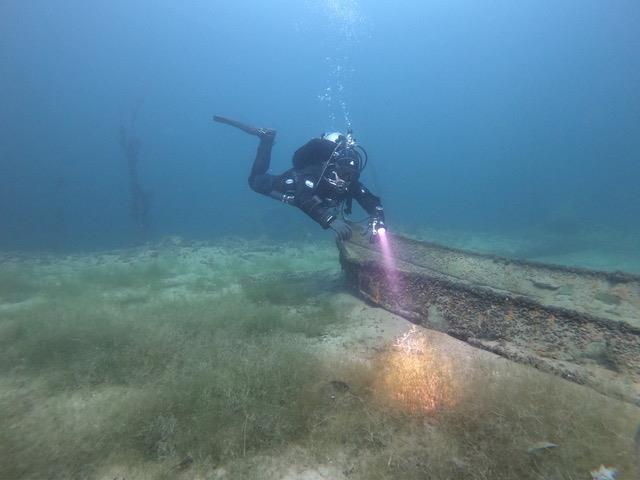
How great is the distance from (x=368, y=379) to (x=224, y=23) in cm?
14740

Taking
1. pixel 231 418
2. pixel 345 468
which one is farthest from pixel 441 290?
pixel 231 418

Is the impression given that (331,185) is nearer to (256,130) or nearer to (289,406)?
(256,130)

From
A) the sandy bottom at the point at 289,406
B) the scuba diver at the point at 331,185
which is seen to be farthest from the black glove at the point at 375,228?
the sandy bottom at the point at 289,406

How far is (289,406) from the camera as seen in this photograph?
327 cm

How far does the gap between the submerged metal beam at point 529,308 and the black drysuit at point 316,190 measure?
0.88 meters

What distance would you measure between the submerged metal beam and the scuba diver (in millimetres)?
696

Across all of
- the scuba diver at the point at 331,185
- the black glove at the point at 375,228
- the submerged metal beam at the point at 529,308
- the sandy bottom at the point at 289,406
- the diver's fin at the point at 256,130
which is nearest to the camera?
the sandy bottom at the point at 289,406

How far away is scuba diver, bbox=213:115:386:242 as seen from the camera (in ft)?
21.9

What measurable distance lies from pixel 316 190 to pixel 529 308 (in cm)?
444

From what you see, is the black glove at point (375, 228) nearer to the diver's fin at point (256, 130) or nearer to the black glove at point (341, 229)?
the black glove at point (341, 229)

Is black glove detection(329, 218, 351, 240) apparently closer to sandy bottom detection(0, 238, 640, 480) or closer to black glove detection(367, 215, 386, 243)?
black glove detection(367, 215, 386, 243)

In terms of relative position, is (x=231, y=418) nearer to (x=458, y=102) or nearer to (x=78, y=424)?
(x=78, y=424)

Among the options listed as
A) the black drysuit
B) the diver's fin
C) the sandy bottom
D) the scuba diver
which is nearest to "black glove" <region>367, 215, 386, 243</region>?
the scuba diver

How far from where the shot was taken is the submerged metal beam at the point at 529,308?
323 cm
